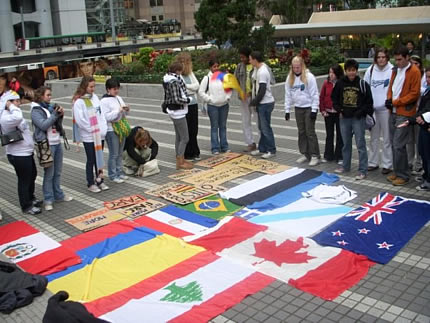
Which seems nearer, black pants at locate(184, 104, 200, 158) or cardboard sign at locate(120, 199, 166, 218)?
cardboard sign at locate(120, 199, 166, 218)

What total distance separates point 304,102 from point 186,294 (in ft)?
15.9

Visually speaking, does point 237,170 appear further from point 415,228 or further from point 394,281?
point 394,281

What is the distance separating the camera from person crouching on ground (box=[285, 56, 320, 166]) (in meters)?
8.68

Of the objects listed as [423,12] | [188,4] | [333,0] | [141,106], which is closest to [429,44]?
[423,12]

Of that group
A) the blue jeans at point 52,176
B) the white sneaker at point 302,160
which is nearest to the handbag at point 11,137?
the blue jeans at point 52,176

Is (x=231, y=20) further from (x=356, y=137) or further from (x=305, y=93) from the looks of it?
(x=356, y=137)

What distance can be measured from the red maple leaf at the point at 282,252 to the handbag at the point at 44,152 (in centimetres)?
339

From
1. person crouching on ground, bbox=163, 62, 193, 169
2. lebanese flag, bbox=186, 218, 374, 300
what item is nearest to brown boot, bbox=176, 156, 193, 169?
person crouching on ground, bbox=163, 62, 193, 169

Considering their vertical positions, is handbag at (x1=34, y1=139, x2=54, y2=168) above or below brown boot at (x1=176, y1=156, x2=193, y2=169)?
above

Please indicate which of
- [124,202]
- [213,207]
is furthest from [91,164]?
[213,207]

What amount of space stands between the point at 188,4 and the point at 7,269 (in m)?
86.7

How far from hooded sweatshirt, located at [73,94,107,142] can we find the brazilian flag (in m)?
1.89

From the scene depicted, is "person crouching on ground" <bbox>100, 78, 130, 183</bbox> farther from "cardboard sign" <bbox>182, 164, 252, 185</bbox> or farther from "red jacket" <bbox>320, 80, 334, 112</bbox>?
"red jacket" <bbox>320, 80, 334, 112</bbox>

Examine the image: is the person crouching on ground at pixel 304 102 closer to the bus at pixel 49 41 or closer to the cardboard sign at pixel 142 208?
the cardboard sign at pixel 142 208
